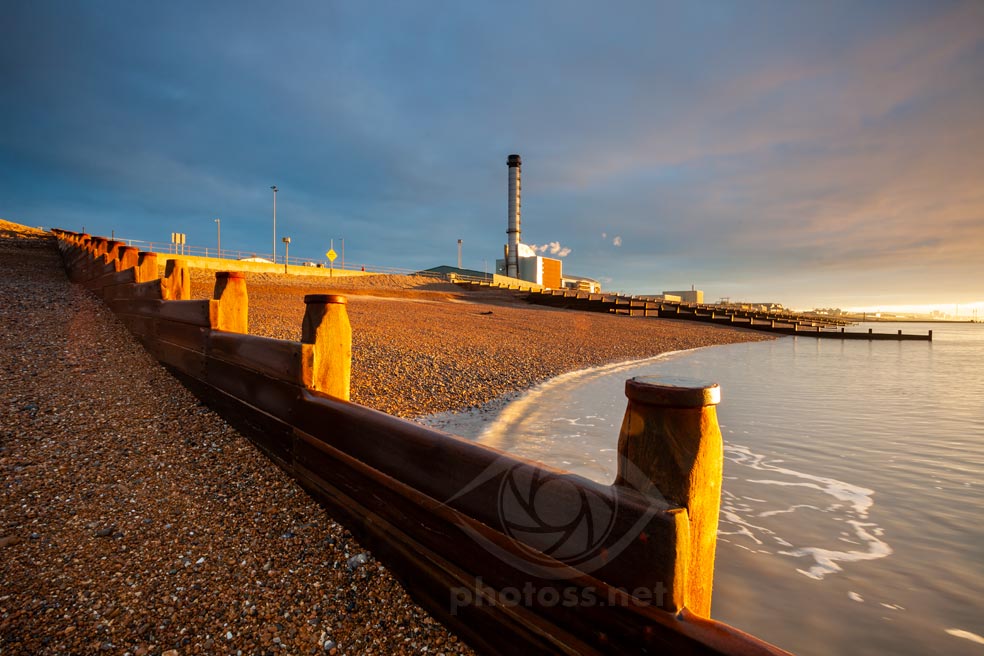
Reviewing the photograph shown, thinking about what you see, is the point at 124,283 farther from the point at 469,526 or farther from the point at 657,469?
the point at 657,469

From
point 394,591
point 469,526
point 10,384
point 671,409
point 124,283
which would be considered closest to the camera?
point 671,409

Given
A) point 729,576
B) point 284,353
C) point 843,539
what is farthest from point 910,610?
point 284,353

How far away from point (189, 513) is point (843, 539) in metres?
4.95

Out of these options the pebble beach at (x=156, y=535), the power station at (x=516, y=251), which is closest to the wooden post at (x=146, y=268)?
the pebble beach at (x=156, y=535)

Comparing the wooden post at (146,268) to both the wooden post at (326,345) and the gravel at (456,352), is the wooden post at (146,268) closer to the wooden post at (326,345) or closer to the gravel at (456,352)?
the gravel at (456,352)

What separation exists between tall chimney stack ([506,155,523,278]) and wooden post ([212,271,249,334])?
5322cm

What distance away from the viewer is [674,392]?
1.25 metres

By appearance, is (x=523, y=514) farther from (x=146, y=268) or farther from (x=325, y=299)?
(x=146, y=268)

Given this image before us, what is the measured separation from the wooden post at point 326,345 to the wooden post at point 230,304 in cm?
173

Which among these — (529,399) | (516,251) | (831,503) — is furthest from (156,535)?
(516,251)

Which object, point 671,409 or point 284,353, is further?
point 284,353

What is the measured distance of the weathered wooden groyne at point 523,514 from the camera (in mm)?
1292

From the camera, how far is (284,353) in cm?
320

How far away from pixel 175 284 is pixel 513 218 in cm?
5431
